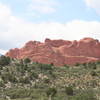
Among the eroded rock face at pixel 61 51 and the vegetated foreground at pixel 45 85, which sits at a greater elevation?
the eroded rock face at pixel 61 51

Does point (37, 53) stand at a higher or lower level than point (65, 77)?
higher

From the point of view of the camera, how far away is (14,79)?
7088 centimetres

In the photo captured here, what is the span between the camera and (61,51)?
536 ft

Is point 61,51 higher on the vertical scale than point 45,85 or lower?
higher

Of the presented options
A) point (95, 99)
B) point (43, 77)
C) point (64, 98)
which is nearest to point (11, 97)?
point (64, 98)

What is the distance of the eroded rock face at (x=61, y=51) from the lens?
6093 inches

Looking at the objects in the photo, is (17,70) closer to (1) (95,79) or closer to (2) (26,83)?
(2) (26,83)

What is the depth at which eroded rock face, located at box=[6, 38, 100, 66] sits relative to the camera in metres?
155

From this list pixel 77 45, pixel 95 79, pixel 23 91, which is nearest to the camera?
pixel 23 91

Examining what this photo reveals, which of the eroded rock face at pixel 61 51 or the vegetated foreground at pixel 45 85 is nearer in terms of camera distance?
the vegetated foreground at pixel 45 85

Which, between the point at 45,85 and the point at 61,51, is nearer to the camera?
the point at 45,85

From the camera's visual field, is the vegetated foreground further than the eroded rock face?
No

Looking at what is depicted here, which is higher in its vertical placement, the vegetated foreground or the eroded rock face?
the eroded rock face

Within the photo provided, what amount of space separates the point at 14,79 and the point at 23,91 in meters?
13.1
